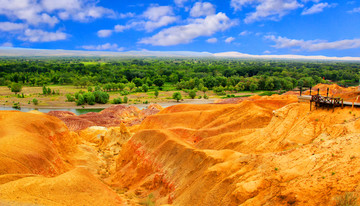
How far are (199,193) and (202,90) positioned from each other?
9852 centimetres

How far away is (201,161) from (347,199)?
12893 millimetres

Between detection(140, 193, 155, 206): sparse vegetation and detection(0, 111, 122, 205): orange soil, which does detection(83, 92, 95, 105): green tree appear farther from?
detection(140, 193, 155, 206): sparse vegetation

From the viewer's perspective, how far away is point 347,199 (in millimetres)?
11180

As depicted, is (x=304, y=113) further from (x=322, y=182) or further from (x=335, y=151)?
(x=322, y=182)

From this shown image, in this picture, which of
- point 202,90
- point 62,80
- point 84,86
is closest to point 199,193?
point 202,90

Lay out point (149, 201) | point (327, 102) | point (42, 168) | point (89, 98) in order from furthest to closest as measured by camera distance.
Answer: point (89, 98) → point (42, 168) → point (327, 102) → point (149, 201)

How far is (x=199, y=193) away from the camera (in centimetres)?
1909

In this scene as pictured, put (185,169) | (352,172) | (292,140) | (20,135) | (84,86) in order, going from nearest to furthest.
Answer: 1. (352,172)
2. (292,140)
3. (185,169)
4. (20,135)
5. (84,86)

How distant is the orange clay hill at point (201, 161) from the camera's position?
48.1ft

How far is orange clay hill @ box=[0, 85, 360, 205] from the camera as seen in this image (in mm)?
14656

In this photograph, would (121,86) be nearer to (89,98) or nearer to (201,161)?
(89,98)

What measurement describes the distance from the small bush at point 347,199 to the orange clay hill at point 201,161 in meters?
0.26

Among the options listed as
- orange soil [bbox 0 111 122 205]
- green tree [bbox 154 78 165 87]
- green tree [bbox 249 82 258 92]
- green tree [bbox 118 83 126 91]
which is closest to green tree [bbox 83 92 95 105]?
green tree [bbox 118 83 126 91]

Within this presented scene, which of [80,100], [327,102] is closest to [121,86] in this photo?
[80,100]
